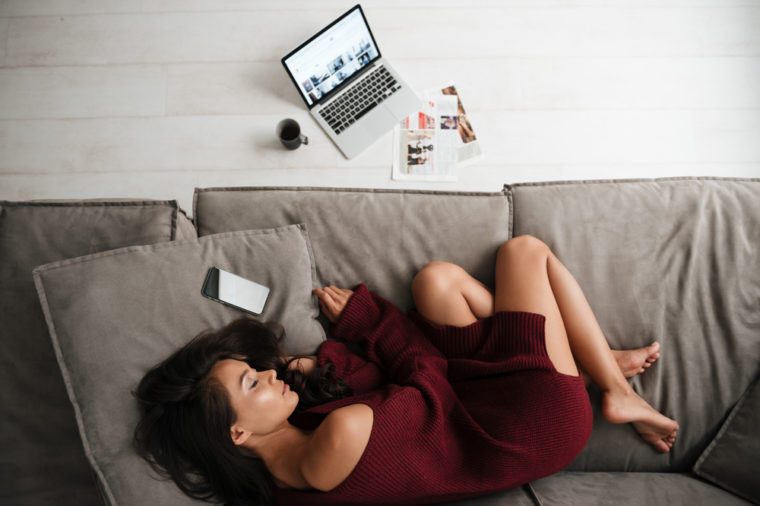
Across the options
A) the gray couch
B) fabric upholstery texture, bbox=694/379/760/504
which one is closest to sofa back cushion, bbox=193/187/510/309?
the gray couch

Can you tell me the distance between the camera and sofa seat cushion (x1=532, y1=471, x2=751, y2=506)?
133cm

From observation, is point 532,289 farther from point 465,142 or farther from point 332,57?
point 332,57

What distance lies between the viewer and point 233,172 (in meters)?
2.06

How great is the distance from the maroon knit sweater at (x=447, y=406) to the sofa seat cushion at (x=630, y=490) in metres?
0.08

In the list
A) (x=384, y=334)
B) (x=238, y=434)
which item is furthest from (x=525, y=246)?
(x=238, y=434)

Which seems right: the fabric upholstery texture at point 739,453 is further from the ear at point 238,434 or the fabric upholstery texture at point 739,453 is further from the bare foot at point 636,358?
the ear at point 238,434

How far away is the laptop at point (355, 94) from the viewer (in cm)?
202

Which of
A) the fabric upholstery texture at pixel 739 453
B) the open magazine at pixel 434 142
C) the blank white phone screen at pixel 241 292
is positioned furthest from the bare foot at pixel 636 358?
the blank white phone screen at pixel 241 292

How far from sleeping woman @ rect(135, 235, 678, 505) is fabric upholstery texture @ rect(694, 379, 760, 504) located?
0.12 meters

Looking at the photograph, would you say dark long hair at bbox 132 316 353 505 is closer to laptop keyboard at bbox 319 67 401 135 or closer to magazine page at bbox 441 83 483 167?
laptop keyboard at bbox 319 67 401 135

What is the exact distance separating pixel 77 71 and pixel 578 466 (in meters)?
2.44

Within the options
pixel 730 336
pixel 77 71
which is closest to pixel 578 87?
pixel 730 336

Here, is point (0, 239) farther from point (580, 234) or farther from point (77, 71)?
point (580, 234)

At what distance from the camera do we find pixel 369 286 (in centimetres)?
157
